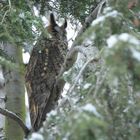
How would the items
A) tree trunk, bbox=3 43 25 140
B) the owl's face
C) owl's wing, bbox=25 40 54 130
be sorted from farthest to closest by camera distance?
tree trunk, bbox=3 43 25 140 < the owl's face < owl's wing, bbox=25 40 54 130

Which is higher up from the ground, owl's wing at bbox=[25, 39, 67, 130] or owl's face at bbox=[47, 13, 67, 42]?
owl's face at bbox=[47, 13, 67, 42]

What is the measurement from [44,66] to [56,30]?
0.40 meters

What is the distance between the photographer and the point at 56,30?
13.0 feet

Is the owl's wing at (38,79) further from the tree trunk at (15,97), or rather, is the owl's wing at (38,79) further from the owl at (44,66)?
→ the tree trunk at (15,97)

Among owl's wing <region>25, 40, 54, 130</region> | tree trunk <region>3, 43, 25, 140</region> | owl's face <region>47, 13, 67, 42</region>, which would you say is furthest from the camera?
tree trunk <region>3, 43, 25, 140</region>

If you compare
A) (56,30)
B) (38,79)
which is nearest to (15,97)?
(38,79)

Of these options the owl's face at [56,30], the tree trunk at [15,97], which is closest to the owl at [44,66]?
the owl's face at [56,30]

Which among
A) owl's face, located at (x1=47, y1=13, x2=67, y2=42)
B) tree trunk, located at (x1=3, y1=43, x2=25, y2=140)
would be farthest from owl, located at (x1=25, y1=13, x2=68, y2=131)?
tree trunk, located at (x1=3, y1=43, x2=25, y2=140)

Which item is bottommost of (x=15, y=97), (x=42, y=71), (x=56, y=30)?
(x=15, y=97)

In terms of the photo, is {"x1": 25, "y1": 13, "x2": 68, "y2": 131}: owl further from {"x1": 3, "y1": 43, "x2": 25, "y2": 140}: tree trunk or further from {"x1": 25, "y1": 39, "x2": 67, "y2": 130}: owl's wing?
{"x1": 3, "y1": 43, "x2": 25, "y2": 140}: tree trunk

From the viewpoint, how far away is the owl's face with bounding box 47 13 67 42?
12.8ft

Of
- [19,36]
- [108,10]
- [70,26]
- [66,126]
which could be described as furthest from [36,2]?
[66,126]

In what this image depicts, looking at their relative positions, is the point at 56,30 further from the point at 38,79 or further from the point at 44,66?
the point at 38,79

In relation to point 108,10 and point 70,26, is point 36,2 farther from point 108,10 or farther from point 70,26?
point 108,10
